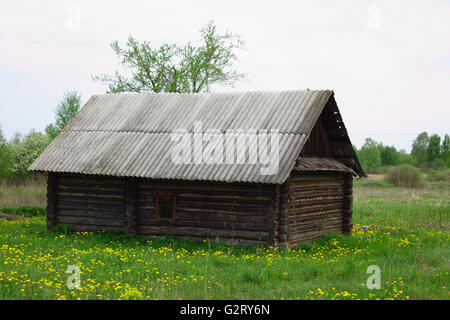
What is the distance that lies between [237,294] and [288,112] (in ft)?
27.6

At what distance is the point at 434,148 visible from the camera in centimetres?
7431

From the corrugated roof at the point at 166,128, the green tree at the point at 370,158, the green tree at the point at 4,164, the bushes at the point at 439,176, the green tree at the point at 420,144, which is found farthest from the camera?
the green tree at the point at 420,144

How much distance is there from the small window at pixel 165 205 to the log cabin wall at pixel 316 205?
3.69 meters

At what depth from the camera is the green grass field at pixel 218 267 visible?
32.1 ft

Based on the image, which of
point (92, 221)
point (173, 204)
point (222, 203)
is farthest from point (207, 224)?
point (92, 221)

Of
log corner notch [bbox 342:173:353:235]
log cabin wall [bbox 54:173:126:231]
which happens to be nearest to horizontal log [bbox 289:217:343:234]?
log corner notch [bbox 342:173:353:235]

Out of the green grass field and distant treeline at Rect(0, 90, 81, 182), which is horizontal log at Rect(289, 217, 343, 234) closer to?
the green grass field

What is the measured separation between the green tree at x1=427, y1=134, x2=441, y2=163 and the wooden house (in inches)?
2351

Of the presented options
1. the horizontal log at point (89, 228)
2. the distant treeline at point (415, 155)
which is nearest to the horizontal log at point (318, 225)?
the horizontal log at point (89, 228)

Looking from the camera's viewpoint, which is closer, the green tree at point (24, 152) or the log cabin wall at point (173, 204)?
the log cabin wall at point (173, 204)

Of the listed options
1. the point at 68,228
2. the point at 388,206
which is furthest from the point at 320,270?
the point at 388,206

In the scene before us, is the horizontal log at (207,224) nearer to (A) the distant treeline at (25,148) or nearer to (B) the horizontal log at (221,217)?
(B) the horizontal log at (221,217)

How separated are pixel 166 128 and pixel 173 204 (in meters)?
2.91
